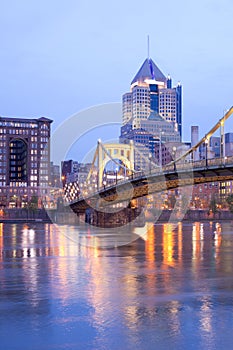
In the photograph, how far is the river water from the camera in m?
11.1

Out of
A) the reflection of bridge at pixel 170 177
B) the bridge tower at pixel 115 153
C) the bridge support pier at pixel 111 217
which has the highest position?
the bridge tower at pixel 115 153

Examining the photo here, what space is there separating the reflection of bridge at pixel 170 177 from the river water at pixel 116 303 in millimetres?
30858

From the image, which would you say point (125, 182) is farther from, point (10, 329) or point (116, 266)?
point (10, 329)

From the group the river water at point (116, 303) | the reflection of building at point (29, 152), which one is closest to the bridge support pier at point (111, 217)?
the river water at point (116, 303)

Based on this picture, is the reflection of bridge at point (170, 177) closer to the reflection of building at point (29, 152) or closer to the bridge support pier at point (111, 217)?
the bridge support pier at point (111, 217)

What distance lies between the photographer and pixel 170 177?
212 ft

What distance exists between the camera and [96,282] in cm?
1839

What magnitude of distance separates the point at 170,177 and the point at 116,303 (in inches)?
1993

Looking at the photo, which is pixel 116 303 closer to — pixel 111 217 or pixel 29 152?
pixel 111 217

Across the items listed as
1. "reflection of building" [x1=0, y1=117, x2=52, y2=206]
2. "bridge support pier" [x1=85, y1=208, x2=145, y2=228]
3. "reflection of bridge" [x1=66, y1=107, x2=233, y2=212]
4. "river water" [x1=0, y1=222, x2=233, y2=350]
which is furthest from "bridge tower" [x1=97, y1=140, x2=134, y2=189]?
"river water" [x1=0, y1=222, x2=233, y2=350]

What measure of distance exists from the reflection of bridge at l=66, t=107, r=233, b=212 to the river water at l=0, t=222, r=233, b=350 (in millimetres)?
30858

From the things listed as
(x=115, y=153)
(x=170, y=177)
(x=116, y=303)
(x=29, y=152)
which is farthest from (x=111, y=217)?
(x=29, y=152)

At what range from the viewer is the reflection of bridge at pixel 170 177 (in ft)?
184

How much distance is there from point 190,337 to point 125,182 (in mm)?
61550
